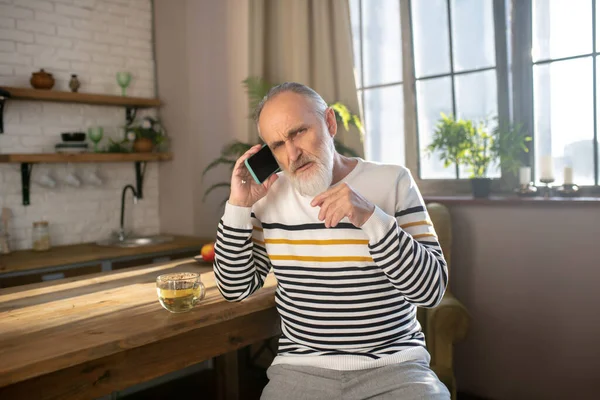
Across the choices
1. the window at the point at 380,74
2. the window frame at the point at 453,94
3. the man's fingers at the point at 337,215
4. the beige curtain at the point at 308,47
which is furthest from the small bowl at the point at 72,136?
the man's fingers at the point at 337,215

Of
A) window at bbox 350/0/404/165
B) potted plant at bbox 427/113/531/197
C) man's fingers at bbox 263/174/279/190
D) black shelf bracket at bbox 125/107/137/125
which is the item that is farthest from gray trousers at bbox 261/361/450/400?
black shelf bracket at bbox 125/107/137/125

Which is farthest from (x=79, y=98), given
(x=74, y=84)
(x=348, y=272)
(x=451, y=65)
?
(x=348, y=272)

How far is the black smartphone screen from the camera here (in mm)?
1670

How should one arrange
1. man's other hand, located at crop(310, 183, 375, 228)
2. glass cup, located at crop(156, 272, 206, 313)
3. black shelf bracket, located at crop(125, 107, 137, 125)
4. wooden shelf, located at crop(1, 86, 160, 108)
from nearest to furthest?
man's other hand, located at crop(310, 183, 375, 228) < glass cup, located at crop(156, 272, 206, 313) < wooden shelf, located at crop(1, 86, 160, 108) < black shelf bracket, located at crop(125, 107, 137, 125)

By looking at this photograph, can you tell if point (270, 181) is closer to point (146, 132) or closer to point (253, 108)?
point (253, 108)

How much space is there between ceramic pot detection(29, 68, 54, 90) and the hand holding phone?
245cm

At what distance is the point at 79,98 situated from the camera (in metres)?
3.76

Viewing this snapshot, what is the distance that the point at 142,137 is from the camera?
4.05m

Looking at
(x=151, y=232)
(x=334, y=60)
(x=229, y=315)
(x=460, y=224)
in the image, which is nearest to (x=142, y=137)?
(x=151, y=232)

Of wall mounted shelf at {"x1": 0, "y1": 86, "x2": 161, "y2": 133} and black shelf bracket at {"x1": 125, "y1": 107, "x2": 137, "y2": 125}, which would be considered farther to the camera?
black shelf bracket at {"x1": 125, "y1": 107, "x2": 137, "y2": 125}

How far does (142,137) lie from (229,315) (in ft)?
8.86

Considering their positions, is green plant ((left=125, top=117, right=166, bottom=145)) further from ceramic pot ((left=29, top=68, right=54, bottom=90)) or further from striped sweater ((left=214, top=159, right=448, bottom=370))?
striped sweater ((left=214, top=159, right=448, bottom=370))

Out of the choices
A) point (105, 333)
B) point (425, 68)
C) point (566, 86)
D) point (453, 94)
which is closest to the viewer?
point (105, 333)

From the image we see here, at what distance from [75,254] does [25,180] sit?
27.5 inches
